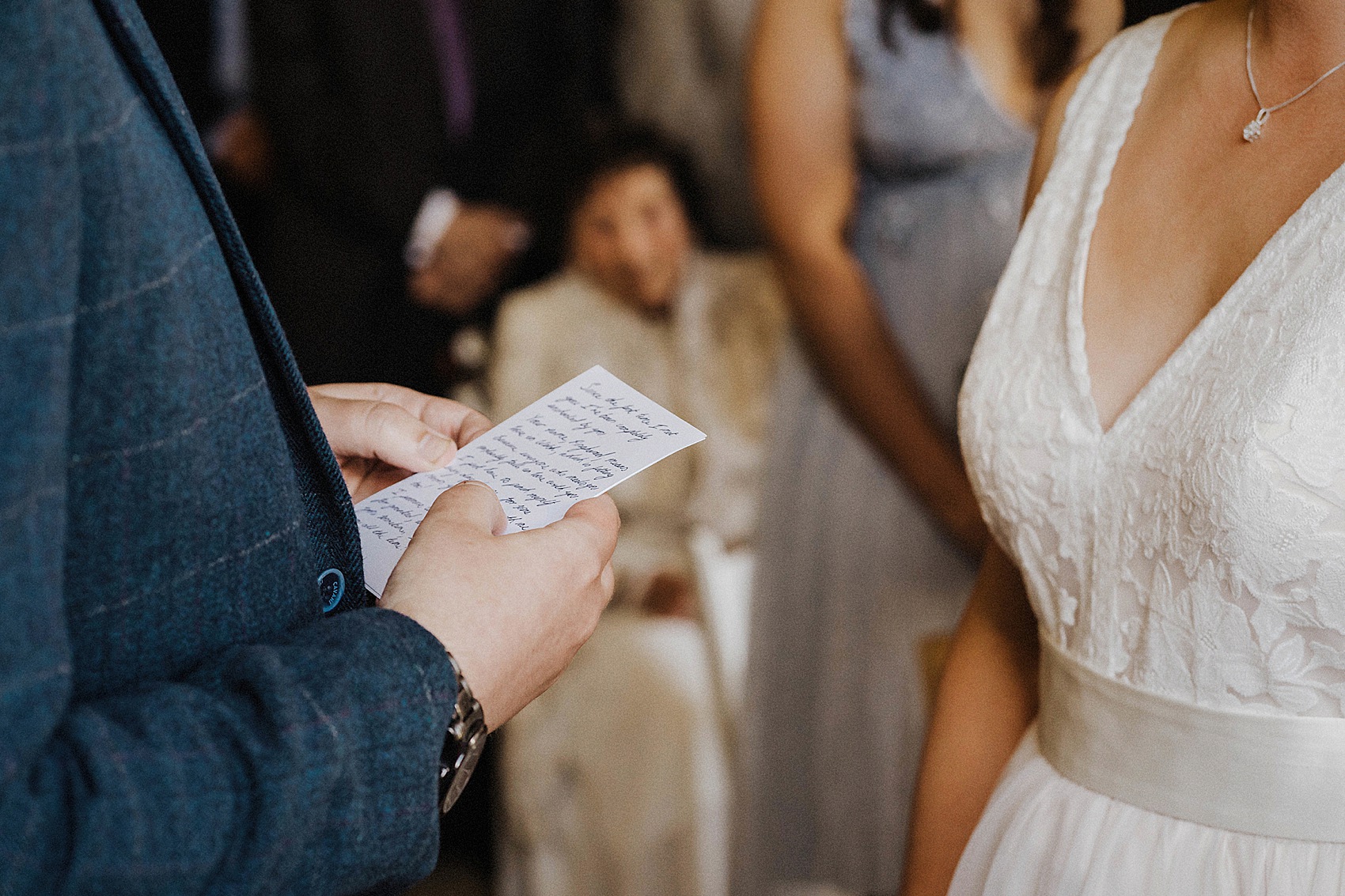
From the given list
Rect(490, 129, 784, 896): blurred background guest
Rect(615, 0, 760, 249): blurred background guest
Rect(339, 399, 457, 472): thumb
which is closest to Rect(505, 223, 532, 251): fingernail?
Rect(490, 129, 784, 896): blurred background guest

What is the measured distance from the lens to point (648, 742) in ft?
7.05

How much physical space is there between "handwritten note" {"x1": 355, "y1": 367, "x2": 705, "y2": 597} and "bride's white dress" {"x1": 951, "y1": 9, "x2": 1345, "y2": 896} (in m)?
0.30

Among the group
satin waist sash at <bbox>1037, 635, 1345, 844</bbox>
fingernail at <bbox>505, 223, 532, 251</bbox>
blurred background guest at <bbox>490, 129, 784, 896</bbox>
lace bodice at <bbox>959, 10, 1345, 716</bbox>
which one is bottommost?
blurred background guest at <bbox>490, 129, 784, 896</bbox>

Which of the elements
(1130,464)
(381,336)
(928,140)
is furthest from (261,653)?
(381,336)

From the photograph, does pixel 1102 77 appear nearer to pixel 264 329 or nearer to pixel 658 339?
pixel 264 329

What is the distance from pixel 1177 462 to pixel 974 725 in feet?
1.10

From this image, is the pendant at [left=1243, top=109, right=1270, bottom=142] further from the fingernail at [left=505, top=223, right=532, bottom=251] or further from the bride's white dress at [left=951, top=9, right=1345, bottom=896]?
the fingernail at [left=505, top=223, right=532, bottom=251]

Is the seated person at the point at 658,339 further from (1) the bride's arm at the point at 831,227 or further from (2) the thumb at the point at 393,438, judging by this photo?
(2) the thumb at the point at 393,438

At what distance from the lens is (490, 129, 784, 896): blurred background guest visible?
214 cm

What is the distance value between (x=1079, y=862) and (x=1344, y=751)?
0.19 meters

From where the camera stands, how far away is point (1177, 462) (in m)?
0.73

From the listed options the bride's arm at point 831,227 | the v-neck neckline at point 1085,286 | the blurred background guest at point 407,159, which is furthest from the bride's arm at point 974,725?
the blurred background guest at point 407,159

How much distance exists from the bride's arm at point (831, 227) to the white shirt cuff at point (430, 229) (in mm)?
859

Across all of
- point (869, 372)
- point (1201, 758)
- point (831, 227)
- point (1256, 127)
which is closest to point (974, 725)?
point (1201, 758)
